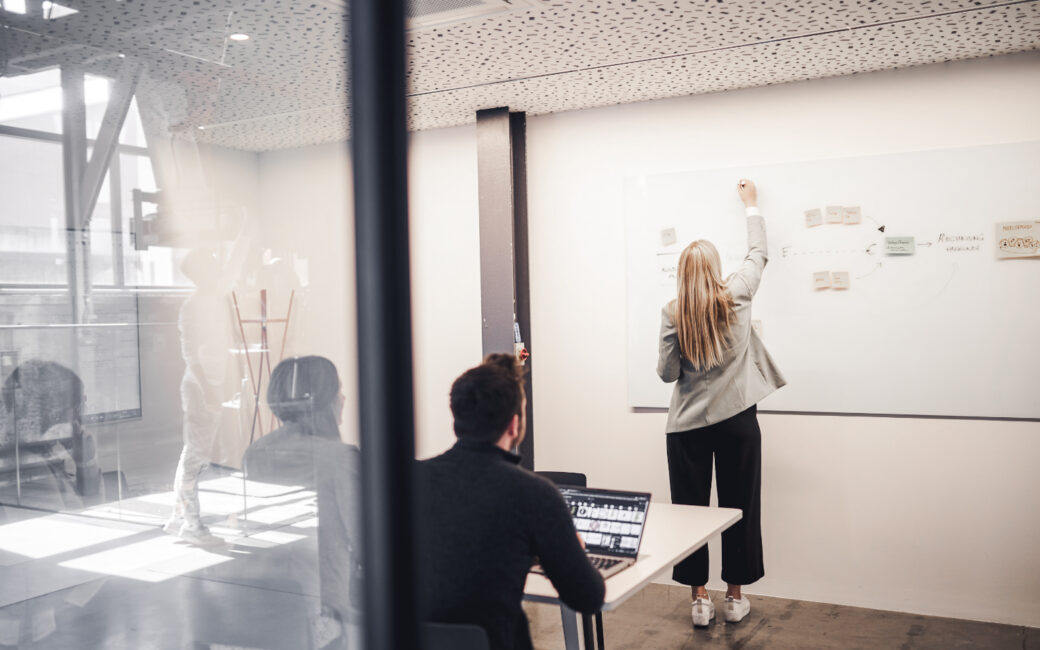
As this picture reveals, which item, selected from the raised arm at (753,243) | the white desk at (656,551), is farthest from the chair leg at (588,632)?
the raised arm at (753,243)

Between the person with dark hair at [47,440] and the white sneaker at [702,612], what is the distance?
2380 mm

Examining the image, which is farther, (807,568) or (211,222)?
(807,568)

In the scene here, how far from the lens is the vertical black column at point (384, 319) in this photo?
651mm

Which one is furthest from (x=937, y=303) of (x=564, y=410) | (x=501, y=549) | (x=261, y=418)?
(x=261, y=418)

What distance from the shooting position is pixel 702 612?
337 cm

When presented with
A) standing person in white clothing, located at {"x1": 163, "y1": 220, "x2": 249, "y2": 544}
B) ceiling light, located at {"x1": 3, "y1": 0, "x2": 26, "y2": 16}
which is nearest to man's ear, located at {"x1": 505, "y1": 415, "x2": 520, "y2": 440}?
standing person in white clothing, located at {"x1": 163, "y1": 220, "x2": 249, "y2": 544}

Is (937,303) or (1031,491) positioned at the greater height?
(937,303)

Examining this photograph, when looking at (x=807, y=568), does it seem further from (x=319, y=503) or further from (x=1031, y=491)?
(x=319, y=503)

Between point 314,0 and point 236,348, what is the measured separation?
1.18 metres

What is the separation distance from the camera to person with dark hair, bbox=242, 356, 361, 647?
4.85ft

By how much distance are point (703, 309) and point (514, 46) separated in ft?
4.20

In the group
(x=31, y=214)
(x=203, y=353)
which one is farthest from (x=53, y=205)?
(x=203, y=353)

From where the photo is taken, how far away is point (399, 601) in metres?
0.66

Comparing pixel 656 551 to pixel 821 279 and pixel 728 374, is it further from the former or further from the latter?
pixel 821 279
